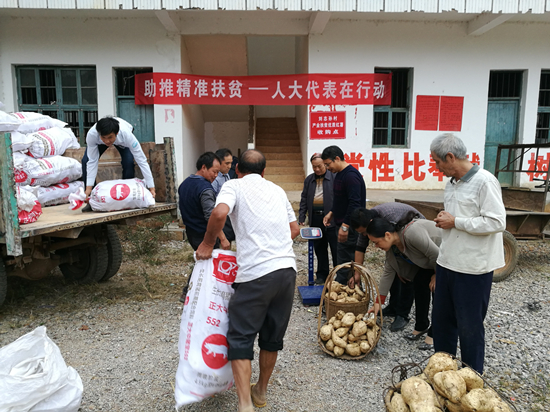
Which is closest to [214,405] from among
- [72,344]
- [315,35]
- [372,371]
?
[372,371]

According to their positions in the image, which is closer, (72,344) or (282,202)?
(282,202)

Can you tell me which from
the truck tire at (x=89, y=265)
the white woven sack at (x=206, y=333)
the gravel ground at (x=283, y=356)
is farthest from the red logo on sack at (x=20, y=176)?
the white woven sack at (x=206, y=333)

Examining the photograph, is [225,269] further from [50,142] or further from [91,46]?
[91,46]

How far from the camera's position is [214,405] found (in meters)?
2.43

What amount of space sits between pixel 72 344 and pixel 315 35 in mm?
7542

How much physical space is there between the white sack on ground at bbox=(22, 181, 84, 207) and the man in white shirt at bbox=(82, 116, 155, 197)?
1.71 ft

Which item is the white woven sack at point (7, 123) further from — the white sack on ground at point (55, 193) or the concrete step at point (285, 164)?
the concrete step at point (285, 164)

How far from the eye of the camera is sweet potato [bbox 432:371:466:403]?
5.60 feet

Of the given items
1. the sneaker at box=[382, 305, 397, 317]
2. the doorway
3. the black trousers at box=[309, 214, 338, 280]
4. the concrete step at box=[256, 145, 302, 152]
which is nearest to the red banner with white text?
the concrete step at box=[256, 145, 302, 152]

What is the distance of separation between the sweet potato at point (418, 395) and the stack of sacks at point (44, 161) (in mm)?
3568

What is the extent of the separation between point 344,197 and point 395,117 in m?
5.92

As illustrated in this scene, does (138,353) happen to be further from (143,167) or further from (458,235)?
(458,235)

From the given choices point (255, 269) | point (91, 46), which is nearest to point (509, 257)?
point (255, 269)

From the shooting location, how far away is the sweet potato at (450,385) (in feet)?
5.60
